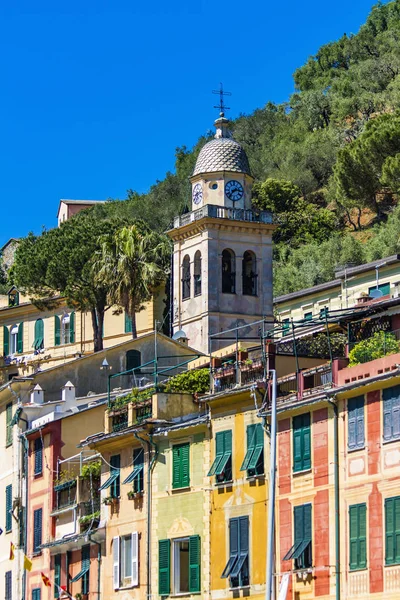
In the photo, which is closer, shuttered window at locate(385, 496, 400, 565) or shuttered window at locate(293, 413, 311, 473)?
shuttered window at locate(385, 496, 400, 565)

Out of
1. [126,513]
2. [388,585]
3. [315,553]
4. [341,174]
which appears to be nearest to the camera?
[388,585]

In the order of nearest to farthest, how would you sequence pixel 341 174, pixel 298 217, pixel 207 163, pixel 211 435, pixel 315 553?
pixel 315 553
pixel 211 435
pixel 207 163
pixel 341 174
pixel 298 217

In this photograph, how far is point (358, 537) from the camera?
41.8 m

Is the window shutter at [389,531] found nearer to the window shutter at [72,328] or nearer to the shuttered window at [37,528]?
the shuttered window at [37,528]

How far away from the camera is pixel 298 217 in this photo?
12938 centimetres

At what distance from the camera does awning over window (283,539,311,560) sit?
4378 centimetres

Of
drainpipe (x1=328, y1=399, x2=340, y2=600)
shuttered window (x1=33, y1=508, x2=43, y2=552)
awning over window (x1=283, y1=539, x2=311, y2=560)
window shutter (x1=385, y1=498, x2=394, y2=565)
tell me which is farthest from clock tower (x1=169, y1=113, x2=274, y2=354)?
window shutter (x1=385, y1=498, x2=394, y2=565)

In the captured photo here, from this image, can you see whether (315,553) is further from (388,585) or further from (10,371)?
(10,371)

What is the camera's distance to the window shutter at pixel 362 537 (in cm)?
4153

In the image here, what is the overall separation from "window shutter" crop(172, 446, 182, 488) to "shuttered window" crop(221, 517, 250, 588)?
352 centimetres

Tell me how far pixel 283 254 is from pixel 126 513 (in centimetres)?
6557

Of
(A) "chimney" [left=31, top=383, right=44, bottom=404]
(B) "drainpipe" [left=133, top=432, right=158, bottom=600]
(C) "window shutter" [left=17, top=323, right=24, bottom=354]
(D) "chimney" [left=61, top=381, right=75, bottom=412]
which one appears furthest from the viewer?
(C) "window shutter" [left=17, top=323, right=24, bottom=354]

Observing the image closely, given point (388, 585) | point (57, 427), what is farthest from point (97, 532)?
point (388, 585)

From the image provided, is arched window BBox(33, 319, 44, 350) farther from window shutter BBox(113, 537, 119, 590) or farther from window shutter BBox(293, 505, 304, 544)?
window shutter BBox(293, 505, 304, 544)
